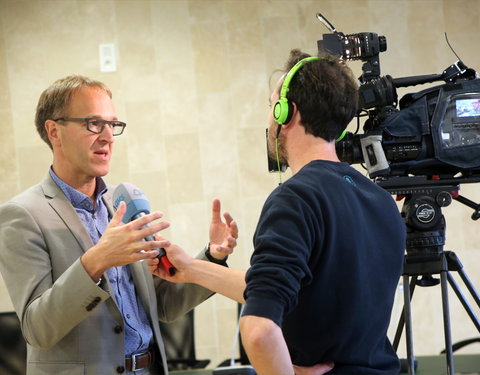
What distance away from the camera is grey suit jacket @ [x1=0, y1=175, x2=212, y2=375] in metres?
1.93

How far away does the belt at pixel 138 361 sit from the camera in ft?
6.94

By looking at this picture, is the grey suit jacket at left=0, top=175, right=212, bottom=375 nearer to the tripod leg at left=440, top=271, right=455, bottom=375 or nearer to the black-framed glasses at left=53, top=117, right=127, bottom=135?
the black-framed glasses at left=53, top=117, right=127, bottom=135

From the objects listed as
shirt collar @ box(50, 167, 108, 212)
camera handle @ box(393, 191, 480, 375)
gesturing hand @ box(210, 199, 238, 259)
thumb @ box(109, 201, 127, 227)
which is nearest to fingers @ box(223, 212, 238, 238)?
Answer: gesturing hand @ box(210, 199, 238, 259)

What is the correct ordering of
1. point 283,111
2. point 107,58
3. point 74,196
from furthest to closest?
point 107,58
point 74,196
point 283,111

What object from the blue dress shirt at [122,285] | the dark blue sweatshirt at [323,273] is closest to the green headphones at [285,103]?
the dark blue sweatshirt at [323,273]

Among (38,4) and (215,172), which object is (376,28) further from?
(38,4)

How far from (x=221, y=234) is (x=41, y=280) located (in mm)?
586

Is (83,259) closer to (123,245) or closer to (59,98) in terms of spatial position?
(123,245)

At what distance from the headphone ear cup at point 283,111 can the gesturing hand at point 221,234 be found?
49cm

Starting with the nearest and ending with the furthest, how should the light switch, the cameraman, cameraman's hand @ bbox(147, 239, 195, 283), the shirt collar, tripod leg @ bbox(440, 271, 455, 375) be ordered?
the cameraman, cameraman's hand @ bbox(147, 239, 195, 283), the shirt collar, tripod leg @ bbox(440, 271, 455, 375), the light switch

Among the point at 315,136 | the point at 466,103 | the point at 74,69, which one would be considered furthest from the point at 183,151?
the point at 315,136

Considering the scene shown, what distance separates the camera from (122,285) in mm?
2209

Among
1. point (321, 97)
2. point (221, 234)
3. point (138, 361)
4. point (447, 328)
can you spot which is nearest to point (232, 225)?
point (221, 234)

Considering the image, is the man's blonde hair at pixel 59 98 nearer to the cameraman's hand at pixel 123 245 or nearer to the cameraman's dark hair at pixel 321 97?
the cameraman's hand at pixel 123 245
